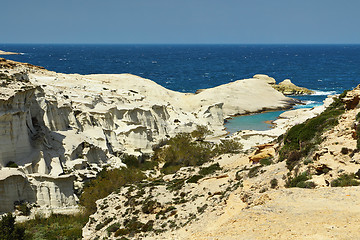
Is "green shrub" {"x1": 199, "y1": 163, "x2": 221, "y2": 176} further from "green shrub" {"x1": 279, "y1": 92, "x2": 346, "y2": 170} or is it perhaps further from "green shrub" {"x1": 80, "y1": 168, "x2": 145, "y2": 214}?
"green shrub" {"x1": 80, "y1": 168, "x2": 145, "y2": 214}

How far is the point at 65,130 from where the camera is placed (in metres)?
44.8

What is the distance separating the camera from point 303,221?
50.0 ft

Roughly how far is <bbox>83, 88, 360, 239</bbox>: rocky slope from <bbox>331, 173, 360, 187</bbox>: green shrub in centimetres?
4

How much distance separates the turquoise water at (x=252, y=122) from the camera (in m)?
76.3

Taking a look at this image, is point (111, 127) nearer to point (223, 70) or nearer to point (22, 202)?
point (22, 202)

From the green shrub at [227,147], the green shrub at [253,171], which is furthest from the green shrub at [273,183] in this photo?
the green shrub at [227,147]

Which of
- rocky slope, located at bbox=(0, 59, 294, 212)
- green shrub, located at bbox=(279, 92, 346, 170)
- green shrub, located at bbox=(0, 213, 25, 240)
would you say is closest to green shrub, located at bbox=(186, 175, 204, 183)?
green shrub, located at bbox=(279, 92, 346, 170)

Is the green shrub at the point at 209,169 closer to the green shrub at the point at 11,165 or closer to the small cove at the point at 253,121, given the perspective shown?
the green shrub at the point at 11,165

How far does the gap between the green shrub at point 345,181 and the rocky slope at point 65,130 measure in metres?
23.7

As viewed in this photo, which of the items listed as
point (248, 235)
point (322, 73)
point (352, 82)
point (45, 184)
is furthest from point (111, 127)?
point (322, 73)

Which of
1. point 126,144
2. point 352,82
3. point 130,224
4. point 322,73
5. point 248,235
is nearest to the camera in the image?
point 248,235

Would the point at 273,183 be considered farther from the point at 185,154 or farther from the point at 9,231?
the point at 185,154

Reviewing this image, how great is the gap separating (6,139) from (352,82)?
12180 cm

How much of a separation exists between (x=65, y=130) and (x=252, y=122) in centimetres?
4526
